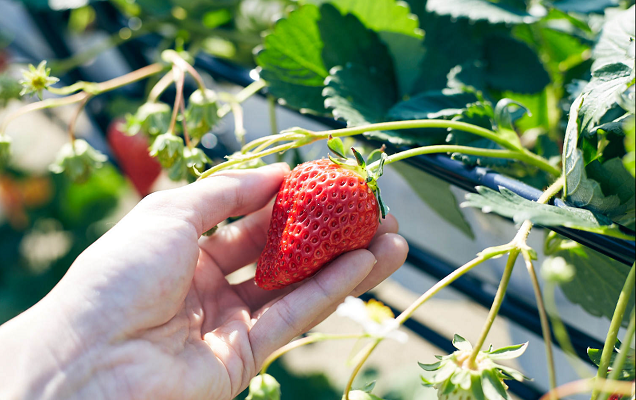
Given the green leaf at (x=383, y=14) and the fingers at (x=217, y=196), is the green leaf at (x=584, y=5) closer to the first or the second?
the green leaf at (x=383, y=14)

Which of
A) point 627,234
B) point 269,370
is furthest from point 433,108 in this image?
point 269,370

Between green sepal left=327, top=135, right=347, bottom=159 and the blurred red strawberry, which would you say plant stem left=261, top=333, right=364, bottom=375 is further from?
the blurred red strawberry

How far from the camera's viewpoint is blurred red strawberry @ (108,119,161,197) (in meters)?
0.99

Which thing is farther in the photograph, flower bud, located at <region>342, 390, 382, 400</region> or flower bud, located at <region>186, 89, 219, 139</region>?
flower bud, located at <region>186, 89, 219, 139</region>

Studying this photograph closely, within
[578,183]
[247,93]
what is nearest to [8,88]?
[247,93]

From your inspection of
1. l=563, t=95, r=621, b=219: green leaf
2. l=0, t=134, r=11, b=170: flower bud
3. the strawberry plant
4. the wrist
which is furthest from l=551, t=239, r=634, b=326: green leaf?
l=0, t=134, r=11, b=170: flower bud

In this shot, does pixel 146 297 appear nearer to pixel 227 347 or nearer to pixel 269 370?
pixel 227 347

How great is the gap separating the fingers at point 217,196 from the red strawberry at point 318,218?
0.15 ft

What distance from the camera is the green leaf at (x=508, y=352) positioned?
1.33ft

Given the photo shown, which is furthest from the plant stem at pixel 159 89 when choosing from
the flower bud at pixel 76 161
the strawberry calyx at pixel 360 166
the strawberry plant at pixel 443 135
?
the strawberry calyx at pixel 360 166

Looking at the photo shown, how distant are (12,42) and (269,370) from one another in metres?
1.11

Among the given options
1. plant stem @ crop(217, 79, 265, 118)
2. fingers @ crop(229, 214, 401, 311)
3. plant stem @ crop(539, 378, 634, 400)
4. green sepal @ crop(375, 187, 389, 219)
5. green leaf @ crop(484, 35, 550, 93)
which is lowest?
fingers @ crop(229, 214, 401, 311)

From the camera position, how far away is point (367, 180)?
47 centimetres

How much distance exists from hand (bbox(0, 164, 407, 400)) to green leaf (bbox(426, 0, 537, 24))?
311 millimetres
